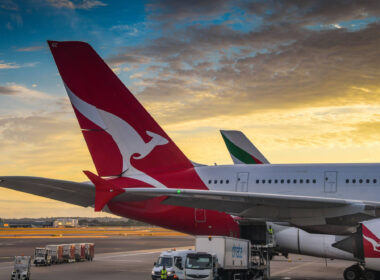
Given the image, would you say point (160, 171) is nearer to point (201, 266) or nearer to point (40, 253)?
point (201, 266)

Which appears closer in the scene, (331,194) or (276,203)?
(276,203)

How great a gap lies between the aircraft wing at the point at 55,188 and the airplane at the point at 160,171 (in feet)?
0.84

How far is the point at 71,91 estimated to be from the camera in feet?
78.4

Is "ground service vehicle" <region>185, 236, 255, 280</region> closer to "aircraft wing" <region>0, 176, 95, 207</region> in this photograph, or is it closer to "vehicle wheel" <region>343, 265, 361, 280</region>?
"aircraft wing" <region>0, 176, 95, 207</region>

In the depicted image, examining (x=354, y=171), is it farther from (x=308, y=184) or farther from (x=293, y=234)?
(x=293, y=234)

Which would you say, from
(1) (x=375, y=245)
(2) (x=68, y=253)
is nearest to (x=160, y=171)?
(2) (x=68, y=253)

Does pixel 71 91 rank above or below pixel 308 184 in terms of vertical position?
above

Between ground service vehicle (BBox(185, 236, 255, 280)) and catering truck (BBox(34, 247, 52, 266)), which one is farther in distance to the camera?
catering truck (BBox(34, 247, 52, 266))

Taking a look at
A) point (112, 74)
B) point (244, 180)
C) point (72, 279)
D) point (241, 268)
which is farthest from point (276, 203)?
point (112, 74)

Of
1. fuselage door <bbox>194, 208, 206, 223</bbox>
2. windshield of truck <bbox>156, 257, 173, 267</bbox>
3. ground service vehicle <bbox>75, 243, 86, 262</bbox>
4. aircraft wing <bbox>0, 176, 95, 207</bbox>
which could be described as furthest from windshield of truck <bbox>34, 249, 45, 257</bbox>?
windshield of truck <bbox>156, 257, 173, 267</bbox>

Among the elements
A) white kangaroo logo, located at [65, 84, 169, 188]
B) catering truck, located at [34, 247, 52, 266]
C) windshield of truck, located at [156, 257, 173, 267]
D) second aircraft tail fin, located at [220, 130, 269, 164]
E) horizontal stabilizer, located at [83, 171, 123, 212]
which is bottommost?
catering truck, located at [34, 247, 52, 266]

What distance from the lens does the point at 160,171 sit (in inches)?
934

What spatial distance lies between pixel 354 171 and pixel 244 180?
4664 millimetres

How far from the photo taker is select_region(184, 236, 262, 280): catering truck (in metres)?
17.9
